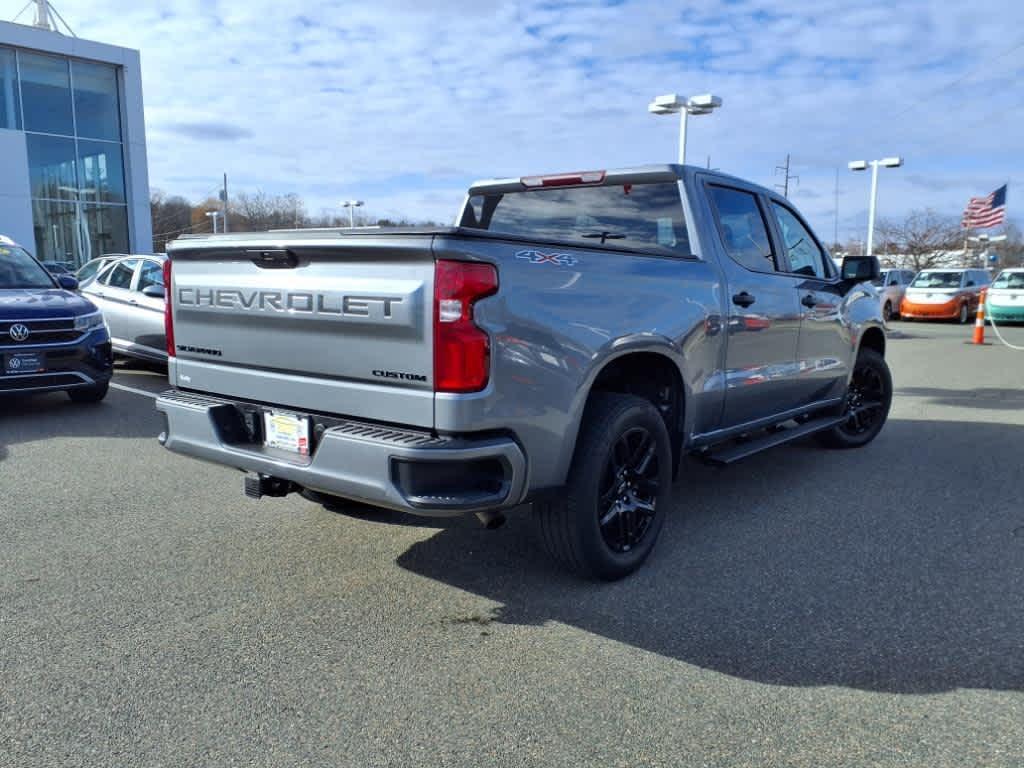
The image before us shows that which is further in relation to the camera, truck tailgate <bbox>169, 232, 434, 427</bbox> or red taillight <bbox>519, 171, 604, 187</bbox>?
red taillight <bbox>519, 171, 604, 187</bbox>

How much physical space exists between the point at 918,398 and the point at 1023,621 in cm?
684

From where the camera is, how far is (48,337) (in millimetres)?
7738

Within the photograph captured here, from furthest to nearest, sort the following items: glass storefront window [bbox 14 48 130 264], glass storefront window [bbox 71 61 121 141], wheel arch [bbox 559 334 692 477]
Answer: glass storefront window [bbox 71 61 121 141] < glass storefront window [bbox 14 48 130 264] < wheel arch [bbox 559 334 692 477]

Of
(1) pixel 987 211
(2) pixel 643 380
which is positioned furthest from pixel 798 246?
(1) pixel 987 211

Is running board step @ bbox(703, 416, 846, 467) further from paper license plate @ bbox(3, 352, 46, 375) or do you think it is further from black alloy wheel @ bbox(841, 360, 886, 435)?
paper license plate @ bbox(3, 352, 46, 375)

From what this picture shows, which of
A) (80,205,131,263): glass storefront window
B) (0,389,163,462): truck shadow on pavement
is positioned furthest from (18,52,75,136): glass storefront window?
(0,389,163,462): truck shadow on pavement

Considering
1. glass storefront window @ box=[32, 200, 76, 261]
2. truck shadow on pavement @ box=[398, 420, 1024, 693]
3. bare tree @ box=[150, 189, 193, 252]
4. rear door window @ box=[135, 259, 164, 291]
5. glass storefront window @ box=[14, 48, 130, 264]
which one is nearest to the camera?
truck shadow on pavement @ box=[398, 420, 1024, 693]

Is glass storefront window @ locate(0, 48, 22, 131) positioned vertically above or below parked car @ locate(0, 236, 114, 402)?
above

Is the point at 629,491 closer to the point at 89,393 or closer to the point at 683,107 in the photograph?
the point at 89,393

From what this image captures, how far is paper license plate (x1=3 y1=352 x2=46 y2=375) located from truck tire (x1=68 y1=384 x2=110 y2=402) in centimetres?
53

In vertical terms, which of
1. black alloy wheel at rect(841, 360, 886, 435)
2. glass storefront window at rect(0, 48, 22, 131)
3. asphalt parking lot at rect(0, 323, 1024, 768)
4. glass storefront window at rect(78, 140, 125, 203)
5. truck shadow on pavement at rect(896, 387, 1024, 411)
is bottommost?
truck shadow on pavement at rect(896, 387, 1024, 411)

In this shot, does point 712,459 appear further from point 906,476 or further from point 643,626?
point 906,476

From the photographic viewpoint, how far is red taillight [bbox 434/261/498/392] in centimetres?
310

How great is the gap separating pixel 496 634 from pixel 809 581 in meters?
1.61
